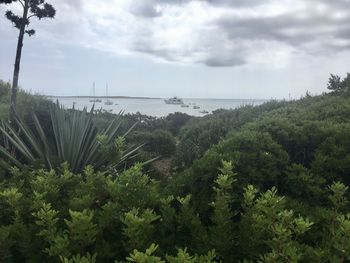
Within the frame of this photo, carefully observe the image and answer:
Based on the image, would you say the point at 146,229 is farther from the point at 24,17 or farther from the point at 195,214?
the point at 24,17

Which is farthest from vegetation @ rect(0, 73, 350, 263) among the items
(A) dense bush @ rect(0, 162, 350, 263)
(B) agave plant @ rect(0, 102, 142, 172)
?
(B) agave plant @ rect(0, 102, 142, 172)

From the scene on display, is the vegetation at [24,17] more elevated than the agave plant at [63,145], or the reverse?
the vegetation at [24,17]

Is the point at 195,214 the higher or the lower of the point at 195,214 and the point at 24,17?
the lower

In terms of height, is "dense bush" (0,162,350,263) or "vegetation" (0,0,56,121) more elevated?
"vegetation" (0,0,56,121)

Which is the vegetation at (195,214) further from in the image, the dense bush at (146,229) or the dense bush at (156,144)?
the dense bush at (156,144)

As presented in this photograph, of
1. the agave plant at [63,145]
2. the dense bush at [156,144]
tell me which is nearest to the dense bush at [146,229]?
the agave plant at [63,145]

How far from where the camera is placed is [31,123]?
31.5 feet

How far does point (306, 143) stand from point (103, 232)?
353 cm

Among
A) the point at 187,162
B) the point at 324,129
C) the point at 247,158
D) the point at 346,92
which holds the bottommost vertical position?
the point at 187,162

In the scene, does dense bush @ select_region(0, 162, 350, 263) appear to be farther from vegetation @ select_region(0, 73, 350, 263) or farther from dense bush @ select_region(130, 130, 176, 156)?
dense bush @ select_region(130, 130, 176, 156)

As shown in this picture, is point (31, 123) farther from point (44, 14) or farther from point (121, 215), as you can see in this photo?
point (121, 215)

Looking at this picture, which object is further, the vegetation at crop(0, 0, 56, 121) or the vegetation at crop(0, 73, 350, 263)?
the vegetation at crop(0, 0, 56, 121)

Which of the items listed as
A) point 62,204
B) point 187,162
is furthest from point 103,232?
point 187,162

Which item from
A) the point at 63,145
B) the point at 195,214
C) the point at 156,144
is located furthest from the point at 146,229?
the point at 156,144
